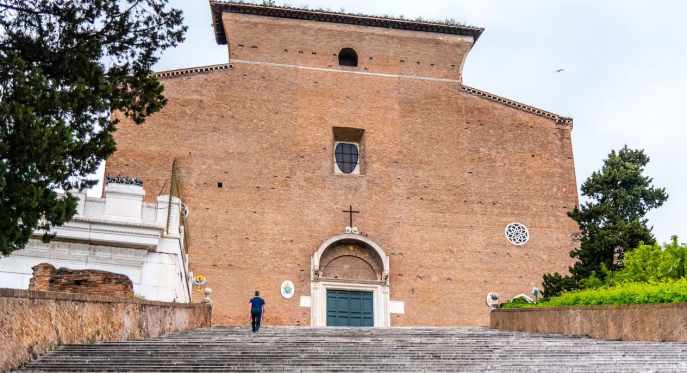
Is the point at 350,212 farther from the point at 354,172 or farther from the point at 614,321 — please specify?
the point at 614,321

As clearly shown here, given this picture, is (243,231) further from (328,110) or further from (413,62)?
(413,62)

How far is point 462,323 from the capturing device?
20.5 metres

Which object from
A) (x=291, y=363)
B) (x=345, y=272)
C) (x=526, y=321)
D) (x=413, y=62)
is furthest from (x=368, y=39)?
(x=291, y=363)

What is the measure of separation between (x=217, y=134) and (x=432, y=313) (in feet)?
22.7

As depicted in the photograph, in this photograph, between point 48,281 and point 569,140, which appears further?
point 569,140

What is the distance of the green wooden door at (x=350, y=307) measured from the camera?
2064 centimetres

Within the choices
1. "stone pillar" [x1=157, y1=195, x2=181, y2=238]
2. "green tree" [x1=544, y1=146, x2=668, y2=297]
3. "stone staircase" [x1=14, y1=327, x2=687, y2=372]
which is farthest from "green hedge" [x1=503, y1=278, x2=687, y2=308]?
"stone pillar" [x1=157, y1=195, x2=181, y2=238]

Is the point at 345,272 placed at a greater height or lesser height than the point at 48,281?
greater

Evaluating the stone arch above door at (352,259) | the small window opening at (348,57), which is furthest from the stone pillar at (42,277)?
the small window opening at (348,57)

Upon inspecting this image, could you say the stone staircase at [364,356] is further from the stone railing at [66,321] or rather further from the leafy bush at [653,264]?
the leafy bush at [653,264]

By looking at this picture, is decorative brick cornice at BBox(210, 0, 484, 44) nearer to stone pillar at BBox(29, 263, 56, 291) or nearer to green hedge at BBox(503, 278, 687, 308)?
green hedge at BBox(503, 278, 687, 308)

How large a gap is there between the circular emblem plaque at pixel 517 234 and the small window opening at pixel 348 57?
6148mm

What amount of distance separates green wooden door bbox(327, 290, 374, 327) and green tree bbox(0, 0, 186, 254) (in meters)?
12.0

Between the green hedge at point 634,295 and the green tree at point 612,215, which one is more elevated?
the green tree at point 612,215
